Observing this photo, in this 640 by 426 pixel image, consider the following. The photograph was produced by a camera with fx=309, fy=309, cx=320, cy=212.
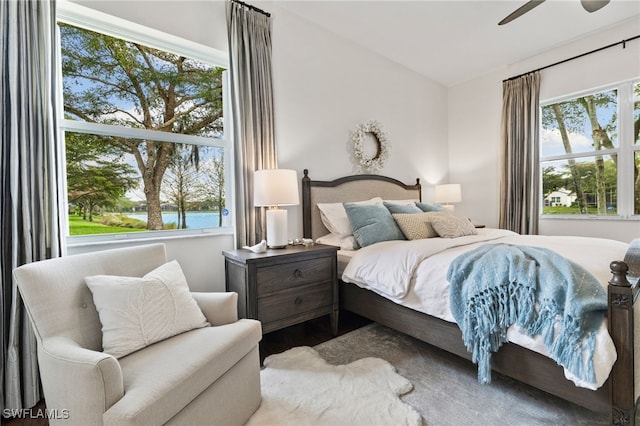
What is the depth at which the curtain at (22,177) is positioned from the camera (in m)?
1.61

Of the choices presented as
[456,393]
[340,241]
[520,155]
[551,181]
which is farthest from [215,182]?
[551,181]

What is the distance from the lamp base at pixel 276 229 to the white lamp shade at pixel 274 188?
0.11 metres

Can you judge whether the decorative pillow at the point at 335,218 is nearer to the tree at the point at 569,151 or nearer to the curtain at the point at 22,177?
the curtain at the point at 22,177

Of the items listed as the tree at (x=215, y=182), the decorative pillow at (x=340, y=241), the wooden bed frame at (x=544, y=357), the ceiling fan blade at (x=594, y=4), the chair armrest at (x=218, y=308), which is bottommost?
the wooden bed frame at (x=544, y=357)

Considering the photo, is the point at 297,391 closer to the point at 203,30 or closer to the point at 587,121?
the point at 203,30

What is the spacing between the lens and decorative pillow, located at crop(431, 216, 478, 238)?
2664 mm

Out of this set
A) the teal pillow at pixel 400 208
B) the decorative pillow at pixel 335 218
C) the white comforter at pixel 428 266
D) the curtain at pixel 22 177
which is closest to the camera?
the curtain at pixel 22 177

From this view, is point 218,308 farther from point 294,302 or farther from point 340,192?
point 340,192

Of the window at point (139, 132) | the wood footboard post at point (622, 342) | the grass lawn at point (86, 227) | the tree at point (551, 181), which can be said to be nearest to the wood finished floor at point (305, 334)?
the window at point (139, 132)

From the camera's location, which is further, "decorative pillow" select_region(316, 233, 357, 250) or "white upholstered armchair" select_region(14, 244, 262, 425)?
"decorative pillow" select_region(316, 233, 357, 250)

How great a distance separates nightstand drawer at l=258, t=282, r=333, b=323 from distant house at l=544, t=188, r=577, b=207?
3.16 m

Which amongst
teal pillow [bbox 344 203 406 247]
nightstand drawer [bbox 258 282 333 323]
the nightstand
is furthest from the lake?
teal pillow [bbox 344 203 406 247]

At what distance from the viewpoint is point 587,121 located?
3.57 metres

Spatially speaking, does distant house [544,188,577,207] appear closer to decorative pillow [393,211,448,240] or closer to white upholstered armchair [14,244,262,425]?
decorative pillow [393,211,448,240]
